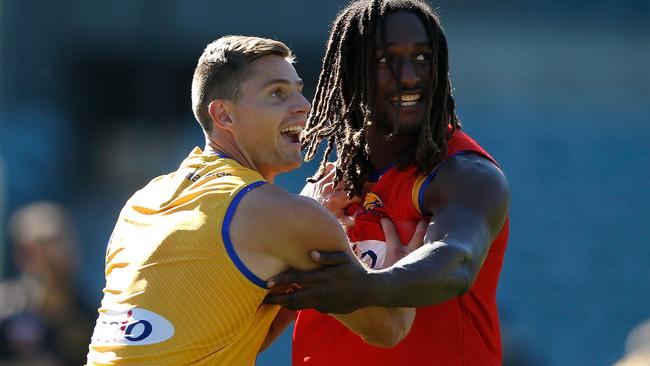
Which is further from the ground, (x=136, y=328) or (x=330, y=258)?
(x=330, y=258)

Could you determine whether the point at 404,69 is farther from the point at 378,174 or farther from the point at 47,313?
the point at 47,313

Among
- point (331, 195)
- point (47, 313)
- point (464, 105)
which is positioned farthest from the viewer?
point (464, 105)

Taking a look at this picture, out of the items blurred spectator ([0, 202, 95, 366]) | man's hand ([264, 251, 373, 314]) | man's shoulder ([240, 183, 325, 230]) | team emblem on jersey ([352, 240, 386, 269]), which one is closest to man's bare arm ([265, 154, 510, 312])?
man's hand ([264, 251, 373, 314])

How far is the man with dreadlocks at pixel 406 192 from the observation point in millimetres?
3455

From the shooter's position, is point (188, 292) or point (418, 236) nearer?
point (188, 292)

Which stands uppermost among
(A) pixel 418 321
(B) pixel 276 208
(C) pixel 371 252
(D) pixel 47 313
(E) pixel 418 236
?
(B) pixel 276 208

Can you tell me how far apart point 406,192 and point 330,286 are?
55cm

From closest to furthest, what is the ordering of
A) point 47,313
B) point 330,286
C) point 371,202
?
point 330,286 < point 371,202 < point 47,313

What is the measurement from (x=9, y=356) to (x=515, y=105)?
20.0 ft

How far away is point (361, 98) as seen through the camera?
4039 millimetres

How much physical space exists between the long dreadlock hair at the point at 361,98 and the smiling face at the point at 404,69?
0.07 ft

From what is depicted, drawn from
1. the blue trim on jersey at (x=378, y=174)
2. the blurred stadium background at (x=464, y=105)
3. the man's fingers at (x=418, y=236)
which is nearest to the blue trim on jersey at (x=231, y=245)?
the man's fingers at (x=418, y=236)

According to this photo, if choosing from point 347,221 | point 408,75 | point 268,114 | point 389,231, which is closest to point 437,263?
point 389,231

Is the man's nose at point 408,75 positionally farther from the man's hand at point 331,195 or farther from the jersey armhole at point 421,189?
the man's hand at point 331,195
